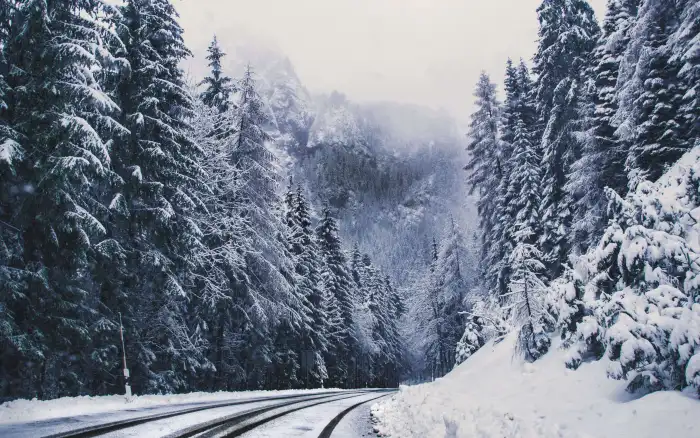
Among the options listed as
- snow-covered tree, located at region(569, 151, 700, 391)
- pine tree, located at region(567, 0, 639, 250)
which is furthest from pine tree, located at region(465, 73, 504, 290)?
snow-covered tree, located at region(569, 151, 700, 391)

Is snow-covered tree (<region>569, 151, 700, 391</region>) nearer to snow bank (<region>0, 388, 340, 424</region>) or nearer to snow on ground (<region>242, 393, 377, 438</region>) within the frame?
snow on ground (<region>242, 393, 377, 438</region>)

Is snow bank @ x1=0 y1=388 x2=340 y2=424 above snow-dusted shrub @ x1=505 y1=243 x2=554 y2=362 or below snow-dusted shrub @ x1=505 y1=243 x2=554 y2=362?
below

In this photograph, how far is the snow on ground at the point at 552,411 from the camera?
526 centimetres

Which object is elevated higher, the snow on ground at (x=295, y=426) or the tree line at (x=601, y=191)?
the tree line at (x=601, y=191)

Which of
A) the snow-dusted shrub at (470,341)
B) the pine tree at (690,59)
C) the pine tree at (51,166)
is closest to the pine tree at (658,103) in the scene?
the pine tree at (690,59)

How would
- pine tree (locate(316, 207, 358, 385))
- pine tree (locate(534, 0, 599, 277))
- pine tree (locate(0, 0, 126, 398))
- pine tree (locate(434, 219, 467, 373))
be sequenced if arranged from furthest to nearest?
1. pine tree (locate(434, 219, 467, 373))
2. pine tree (locate(316, 207, 358, 385))
3. pine tree (locate(534, 0, 599, 277))
4. pine tree (locate(0, 0, 126, 398))

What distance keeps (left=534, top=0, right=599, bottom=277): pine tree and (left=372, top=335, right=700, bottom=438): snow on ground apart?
12.6 meters

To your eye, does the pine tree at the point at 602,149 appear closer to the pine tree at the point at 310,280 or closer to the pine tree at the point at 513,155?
the pine tree at the point at 513,155

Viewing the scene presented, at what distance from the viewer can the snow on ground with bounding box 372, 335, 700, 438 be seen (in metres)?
5.26

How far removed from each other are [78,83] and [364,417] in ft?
38.0

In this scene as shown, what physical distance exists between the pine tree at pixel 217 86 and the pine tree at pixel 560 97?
16664mm

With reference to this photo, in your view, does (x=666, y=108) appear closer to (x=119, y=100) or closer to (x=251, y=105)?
(x=251, y=105)

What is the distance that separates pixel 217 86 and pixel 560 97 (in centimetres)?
1780

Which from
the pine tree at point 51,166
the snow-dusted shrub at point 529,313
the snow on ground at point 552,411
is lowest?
the snow on ground at point 552,411
